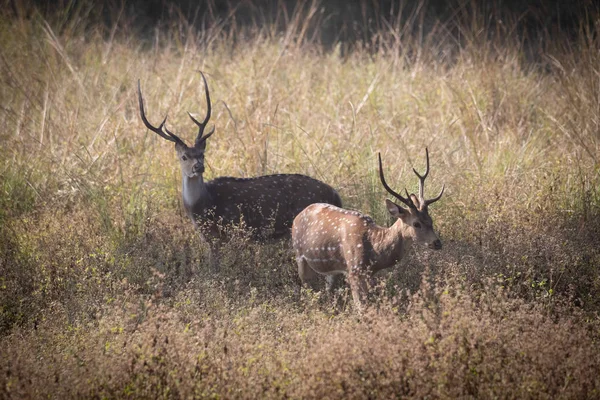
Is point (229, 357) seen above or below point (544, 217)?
below

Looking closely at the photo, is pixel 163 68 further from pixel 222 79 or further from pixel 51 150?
pixel 51 150

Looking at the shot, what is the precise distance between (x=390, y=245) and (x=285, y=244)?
150 cm

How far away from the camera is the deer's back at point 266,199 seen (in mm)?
6844

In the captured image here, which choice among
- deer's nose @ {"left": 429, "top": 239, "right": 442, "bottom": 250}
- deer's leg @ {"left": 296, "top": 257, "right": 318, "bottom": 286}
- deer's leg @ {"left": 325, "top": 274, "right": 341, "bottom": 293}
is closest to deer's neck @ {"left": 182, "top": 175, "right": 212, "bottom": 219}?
deer's leg @ {"left": 296, "top": 257, "right": 318, "bottom": 286}

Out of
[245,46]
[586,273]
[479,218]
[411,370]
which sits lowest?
[411,370]

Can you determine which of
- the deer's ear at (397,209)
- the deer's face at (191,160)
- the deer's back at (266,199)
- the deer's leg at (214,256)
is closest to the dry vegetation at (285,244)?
the deer's leg at (214,256)

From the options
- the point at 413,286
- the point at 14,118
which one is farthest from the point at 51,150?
the point at 413,286

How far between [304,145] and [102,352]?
4.56 m

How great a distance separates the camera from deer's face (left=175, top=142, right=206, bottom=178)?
263 inches

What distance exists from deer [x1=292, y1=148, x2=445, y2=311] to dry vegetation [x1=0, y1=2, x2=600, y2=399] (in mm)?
224

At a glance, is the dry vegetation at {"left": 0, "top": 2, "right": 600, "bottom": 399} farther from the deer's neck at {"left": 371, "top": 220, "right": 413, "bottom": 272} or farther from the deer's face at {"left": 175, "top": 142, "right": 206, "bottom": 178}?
the deer's face at {"left": 175, "top": 142, "right": 206, "bottom": 178}

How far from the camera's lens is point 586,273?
603 centimetres

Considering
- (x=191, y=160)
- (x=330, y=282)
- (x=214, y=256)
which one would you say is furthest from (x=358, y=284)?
(x=191, y=160)

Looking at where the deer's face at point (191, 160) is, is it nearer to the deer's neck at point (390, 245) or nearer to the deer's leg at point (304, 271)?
the deer's leg at point (304, 271)
